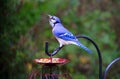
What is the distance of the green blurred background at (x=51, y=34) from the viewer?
4.96 meters

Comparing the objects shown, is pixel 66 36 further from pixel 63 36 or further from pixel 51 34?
pixel 51 34

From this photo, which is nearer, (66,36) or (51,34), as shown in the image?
(66,36)

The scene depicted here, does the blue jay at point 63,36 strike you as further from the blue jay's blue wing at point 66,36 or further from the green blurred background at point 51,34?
the green blurred background at point 51,34

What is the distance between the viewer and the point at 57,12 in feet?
20.5

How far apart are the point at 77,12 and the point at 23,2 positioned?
142 centimetres

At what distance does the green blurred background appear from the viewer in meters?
4.96

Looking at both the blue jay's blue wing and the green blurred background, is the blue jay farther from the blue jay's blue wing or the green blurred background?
the green blurred background

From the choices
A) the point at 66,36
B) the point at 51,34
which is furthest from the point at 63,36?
the point at 51,34

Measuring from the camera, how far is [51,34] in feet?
19.4

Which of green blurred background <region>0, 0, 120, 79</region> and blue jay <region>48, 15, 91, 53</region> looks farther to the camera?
green blurred background <region>0, 0, 120, 79</region>

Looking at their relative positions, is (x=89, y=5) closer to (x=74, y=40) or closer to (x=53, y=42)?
(x=53, y=42)

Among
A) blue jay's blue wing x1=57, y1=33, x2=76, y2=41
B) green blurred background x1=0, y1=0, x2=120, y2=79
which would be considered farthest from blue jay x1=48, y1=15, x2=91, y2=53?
green blurred background x1=0, y1=0, x2=120, y2=79

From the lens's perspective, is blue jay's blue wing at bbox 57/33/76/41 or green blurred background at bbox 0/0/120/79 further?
green blurred background at bbox 0/0/120/79

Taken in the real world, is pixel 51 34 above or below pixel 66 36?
above
